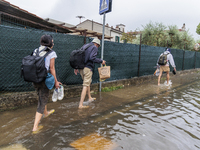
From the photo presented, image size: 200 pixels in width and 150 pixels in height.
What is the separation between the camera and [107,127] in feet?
10.7

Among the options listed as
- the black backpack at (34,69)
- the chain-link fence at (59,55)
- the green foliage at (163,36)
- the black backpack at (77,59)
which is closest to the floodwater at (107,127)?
the chain-link fence at (59,55)

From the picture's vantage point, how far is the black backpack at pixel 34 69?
2641 mm

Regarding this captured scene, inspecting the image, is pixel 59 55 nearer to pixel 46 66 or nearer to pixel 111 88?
pixel 46 66

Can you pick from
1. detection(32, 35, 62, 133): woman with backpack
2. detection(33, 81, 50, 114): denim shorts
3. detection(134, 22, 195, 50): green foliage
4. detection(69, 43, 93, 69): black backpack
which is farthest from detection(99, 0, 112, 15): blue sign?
detection(134, 22, 195, 50): green foliage

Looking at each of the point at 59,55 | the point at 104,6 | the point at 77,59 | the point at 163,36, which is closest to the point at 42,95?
the point at 77,59

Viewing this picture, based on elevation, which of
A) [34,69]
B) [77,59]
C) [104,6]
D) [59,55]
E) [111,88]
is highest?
[104,6]

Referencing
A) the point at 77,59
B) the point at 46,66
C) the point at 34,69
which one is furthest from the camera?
the point at 77,59

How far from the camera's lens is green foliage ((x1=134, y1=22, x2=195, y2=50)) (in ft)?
60.5

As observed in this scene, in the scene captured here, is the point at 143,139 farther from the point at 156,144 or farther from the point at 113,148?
the point at 113,148

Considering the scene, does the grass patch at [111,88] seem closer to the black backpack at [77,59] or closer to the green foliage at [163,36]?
the black backpack at [77,59]

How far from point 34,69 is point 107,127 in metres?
1.87

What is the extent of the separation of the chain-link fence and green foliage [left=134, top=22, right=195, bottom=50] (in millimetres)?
10903

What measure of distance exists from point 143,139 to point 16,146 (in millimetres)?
2170

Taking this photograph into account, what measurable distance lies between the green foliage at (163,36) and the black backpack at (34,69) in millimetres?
17521
